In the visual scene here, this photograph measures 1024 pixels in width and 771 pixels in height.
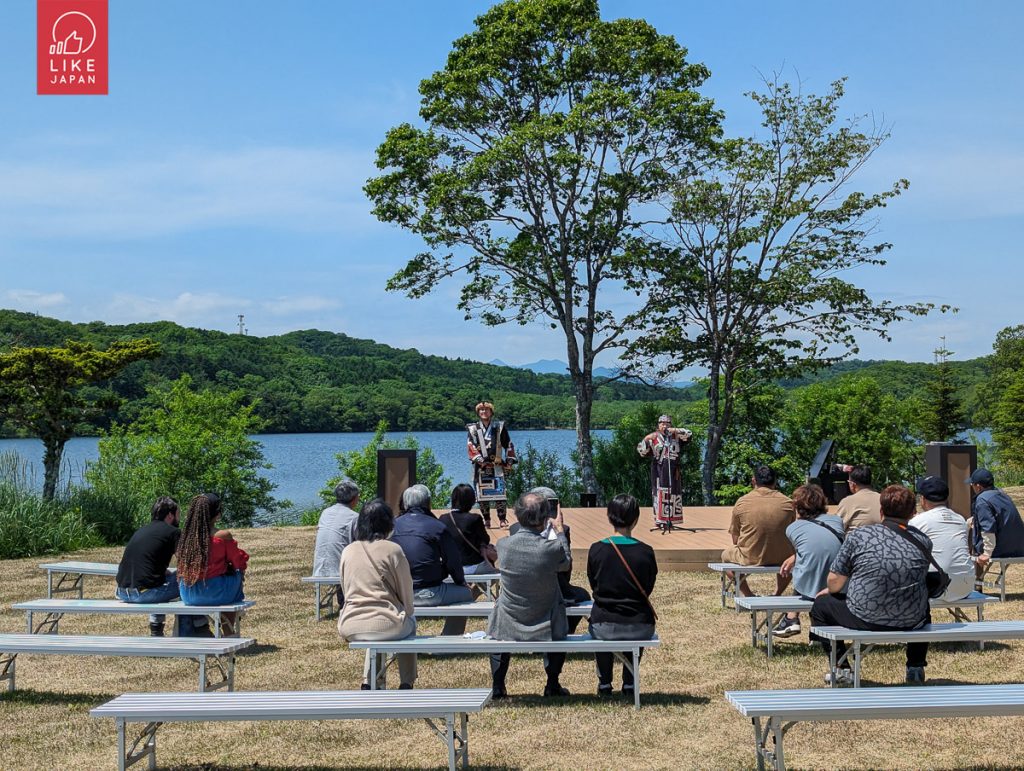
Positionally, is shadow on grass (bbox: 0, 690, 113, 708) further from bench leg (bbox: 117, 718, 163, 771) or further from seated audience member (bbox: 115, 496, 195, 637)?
bench leg (bbox: 117, 718, 163, 771)

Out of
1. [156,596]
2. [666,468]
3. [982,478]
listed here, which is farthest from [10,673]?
[666,468]

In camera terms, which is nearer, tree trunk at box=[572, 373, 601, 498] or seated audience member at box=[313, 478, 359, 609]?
seated audience member at box=[313, 478, 359, 609]

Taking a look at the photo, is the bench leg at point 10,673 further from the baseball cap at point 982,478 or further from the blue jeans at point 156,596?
the baseball cap at point 982,478

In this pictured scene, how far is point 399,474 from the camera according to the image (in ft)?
40.1

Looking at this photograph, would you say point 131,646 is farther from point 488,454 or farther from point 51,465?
point 51,465

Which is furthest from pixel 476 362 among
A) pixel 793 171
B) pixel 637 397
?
pixel 793 171

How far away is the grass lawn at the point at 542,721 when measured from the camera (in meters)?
4.74

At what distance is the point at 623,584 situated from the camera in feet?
18.4

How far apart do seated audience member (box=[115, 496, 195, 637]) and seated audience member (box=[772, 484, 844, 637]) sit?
4199mm

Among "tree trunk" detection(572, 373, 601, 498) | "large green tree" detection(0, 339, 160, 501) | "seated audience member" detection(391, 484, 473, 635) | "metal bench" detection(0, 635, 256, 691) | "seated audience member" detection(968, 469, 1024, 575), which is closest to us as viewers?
→ "metal bench" detection(0, 635, 256, 691)

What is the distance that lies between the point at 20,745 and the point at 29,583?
6195 millimetres

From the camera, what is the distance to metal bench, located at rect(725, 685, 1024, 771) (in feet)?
13.3

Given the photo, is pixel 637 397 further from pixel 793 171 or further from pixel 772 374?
pixel 793 171

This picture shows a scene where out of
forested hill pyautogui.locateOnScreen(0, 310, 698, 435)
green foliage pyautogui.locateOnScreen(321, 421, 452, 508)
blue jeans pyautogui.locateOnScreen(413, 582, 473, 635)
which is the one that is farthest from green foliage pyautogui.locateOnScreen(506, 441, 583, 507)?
forested hill pyautogui.locateOnScreen(0, 310, 698, 435)
